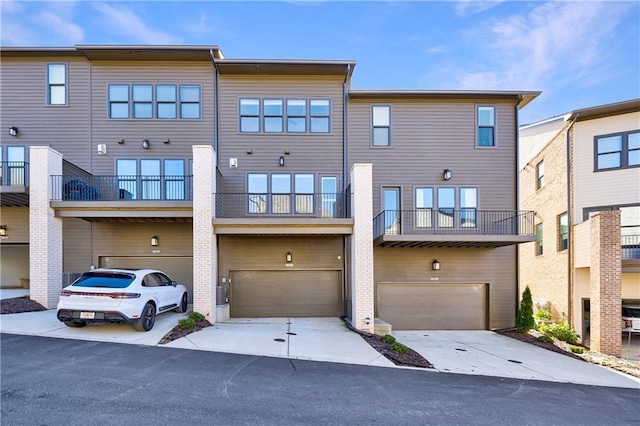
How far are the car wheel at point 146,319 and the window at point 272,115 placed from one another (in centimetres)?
733

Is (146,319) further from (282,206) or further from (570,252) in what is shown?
(570,252)

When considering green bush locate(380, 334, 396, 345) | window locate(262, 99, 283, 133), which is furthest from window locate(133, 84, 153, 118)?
green bush locate(380, 334, 396, 345)

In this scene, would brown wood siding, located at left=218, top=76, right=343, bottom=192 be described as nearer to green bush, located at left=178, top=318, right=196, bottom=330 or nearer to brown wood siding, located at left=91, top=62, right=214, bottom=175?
brown wood siding, located at left=91, top=62, right=214, bottom=175

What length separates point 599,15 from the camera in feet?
43.8

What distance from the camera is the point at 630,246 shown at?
11656mm

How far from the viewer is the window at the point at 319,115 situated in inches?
480

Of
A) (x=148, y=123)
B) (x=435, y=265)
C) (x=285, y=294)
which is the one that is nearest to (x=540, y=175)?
(x=435, y=265)

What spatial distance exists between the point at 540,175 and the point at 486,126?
5229mm

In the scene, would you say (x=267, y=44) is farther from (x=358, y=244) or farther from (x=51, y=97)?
(x=358, y=244)

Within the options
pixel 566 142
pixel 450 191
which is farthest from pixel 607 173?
pixel 450 191

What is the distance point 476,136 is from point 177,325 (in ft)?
40.4

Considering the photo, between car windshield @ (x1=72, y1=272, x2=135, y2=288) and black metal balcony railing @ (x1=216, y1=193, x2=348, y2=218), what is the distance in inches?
183

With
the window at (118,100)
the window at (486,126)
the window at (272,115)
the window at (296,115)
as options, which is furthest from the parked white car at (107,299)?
the window at (486,126)

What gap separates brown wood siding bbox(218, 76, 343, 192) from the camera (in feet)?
39.1
